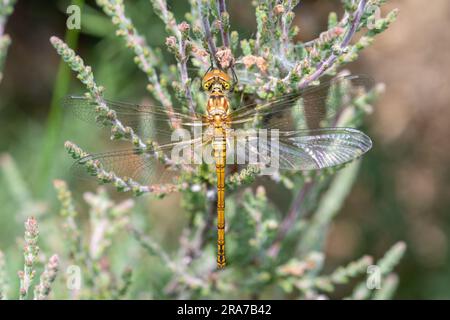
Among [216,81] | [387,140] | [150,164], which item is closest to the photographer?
[216,81]

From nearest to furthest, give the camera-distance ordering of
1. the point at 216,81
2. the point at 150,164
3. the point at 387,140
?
the point at 216,81, the point at 150,164, the point at 387,140

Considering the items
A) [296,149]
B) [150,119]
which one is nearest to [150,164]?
[150,119]

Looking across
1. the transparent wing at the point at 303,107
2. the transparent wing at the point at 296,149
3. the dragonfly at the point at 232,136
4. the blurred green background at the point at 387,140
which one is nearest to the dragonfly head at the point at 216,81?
the dragonfly at the point at 232,136

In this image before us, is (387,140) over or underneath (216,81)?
over

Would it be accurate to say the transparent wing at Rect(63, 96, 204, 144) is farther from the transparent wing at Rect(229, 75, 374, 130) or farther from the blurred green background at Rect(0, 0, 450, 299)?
the blurred green background at Rect(0, 0, 450, 299)

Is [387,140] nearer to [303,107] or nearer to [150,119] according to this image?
[303,107]
